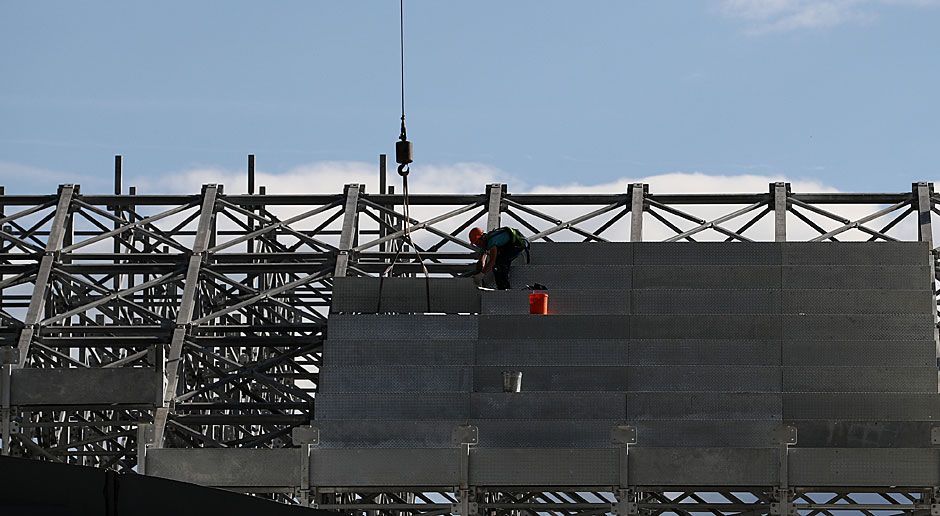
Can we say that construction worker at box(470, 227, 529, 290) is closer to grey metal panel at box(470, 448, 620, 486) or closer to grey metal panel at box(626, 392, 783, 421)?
grey metal panel at box(626, 392, 783, 421)

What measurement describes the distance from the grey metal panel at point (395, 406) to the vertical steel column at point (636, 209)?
22.9ft

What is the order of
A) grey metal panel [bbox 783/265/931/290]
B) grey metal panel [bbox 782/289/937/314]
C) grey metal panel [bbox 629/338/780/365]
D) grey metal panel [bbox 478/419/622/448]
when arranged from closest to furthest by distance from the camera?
1. grey metal panel [bbox 478/419/622/448]
2. grey metal panel [bbox 629/338/780/365]
3. grey metal panel [bbox 782/289/937/314]
4. grey metal panel [bbox 783/265/931/290]

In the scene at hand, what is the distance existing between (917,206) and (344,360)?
11.0 metres

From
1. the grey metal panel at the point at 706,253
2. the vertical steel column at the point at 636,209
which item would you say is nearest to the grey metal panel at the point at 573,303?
the grey metal panel at the point at 706,253

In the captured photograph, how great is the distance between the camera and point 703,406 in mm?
23078

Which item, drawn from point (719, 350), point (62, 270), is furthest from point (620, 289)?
point (62, 270)

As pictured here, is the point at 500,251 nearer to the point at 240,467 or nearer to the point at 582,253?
the point at 582,253

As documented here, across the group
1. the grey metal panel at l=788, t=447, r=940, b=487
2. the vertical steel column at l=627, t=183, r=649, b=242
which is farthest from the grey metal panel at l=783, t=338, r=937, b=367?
the vertical steel column at l=627, t=183, r=649, b=242

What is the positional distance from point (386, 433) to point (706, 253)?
7.24 m

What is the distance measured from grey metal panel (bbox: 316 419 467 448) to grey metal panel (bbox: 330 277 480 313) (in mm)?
3767

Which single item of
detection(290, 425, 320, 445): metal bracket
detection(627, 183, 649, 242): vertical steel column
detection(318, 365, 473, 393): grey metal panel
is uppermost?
detection(627, 183, 649, 242): vertical steel column

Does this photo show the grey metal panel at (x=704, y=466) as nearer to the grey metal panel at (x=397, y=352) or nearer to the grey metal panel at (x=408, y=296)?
the grey metal panel at (x=397, y=352)

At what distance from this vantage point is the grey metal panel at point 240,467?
21.3 metres

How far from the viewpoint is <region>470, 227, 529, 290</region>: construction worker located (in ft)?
87.4
